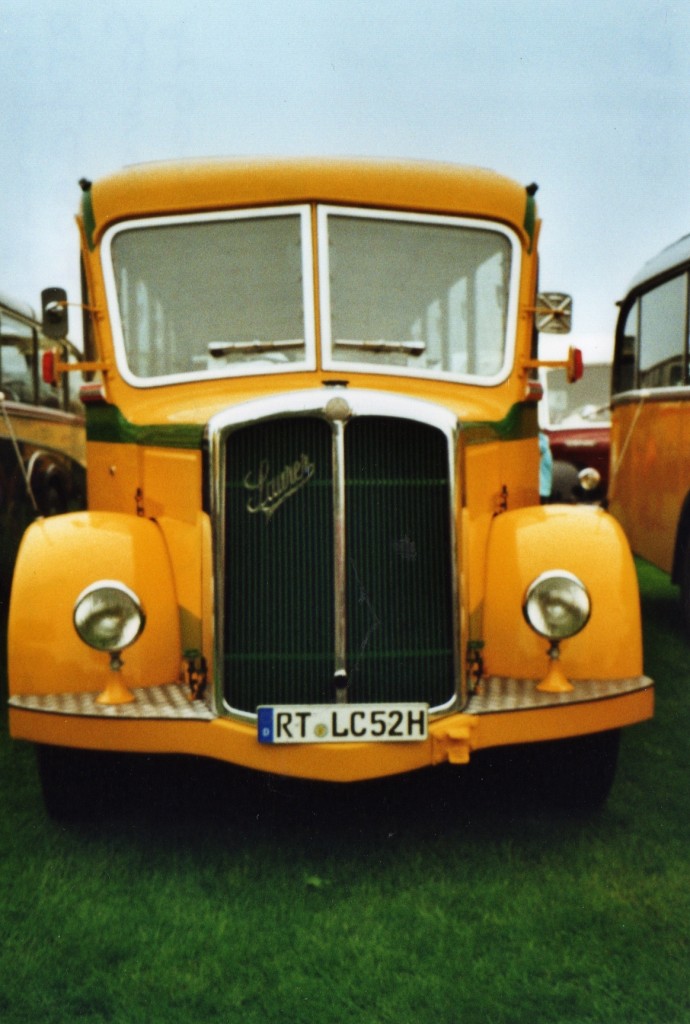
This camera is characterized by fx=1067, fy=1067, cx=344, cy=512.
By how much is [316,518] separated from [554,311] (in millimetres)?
1502

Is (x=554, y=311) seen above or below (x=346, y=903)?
above

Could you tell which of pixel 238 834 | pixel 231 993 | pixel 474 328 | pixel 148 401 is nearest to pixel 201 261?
pixel 148 401

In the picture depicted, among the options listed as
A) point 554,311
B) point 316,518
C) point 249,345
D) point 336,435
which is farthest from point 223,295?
point 554,311

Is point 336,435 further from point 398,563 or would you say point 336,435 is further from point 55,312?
point 55,312

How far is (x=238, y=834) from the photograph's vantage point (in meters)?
3.62

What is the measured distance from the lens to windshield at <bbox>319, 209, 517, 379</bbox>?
12.6ft

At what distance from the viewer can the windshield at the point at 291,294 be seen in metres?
3.85

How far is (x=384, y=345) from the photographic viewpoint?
389 cm

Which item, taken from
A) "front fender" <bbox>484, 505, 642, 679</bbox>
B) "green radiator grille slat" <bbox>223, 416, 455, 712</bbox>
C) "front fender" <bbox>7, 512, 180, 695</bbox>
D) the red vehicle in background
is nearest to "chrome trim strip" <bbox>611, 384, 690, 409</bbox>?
the red vehicle in background

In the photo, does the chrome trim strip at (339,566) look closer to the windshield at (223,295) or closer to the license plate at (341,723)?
the license plate at (341,723)

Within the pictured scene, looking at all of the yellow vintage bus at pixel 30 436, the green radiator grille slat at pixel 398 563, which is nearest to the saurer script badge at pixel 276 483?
the green radiator grille slat at pixel 398 563

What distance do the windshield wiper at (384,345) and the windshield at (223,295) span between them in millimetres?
137

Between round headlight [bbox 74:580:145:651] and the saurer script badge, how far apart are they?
1.60 feet

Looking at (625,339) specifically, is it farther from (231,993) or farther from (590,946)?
(231,993)
